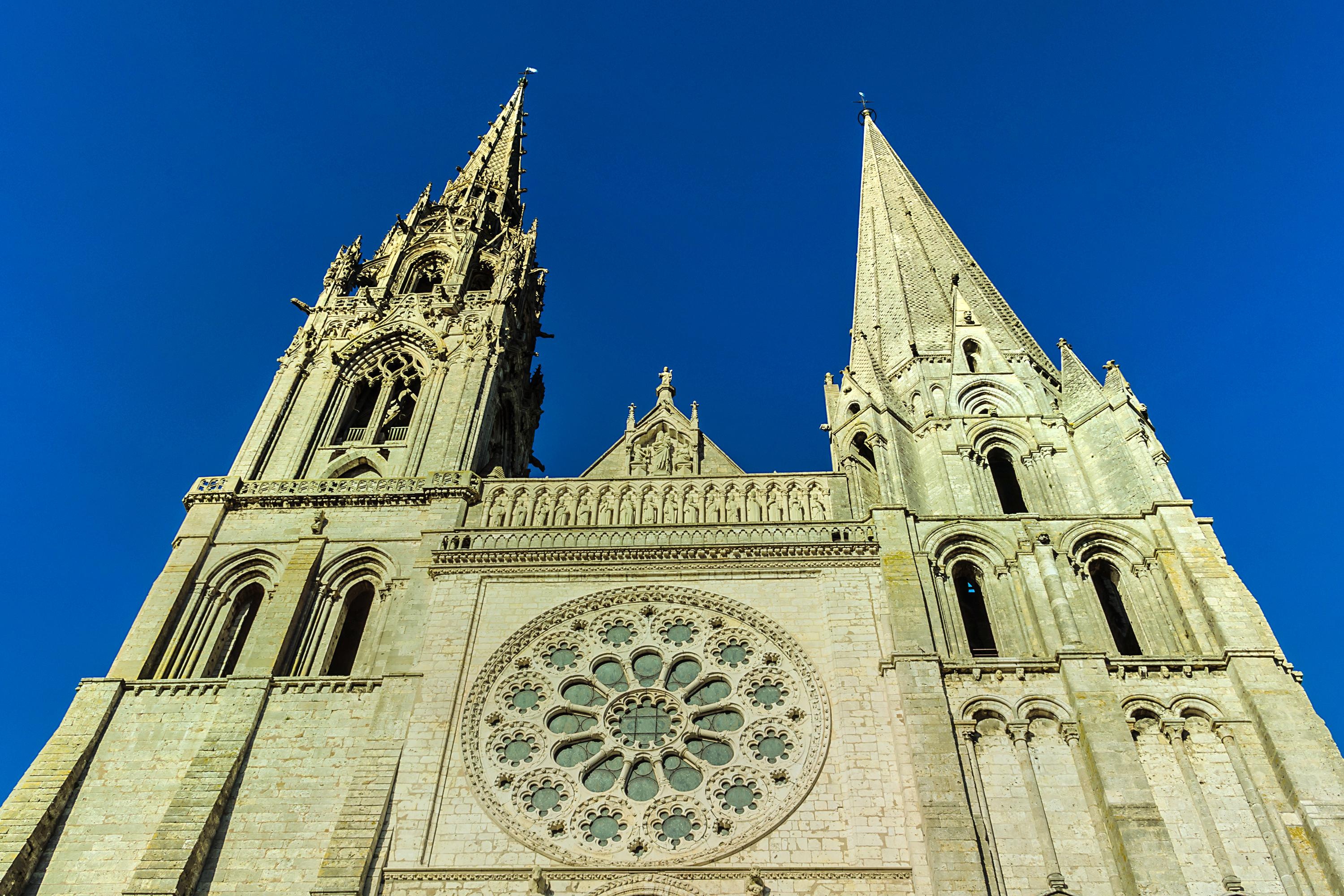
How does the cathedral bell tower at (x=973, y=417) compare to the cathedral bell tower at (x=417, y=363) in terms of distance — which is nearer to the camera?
the cathedral bell tower at (x=973, y=417)

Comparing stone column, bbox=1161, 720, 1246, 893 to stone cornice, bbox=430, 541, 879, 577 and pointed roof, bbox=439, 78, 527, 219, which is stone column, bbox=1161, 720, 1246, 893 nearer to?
stone cornice, bbox=430, 541, 879, 577

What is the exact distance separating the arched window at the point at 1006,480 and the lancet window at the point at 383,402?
11484 millimetres

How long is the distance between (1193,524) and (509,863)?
1156 centimetres

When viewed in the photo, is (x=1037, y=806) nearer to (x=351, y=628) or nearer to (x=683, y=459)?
(x=683, y=459)

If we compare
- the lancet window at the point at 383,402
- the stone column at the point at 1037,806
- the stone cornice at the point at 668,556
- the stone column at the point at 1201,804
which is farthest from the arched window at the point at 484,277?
the stone column at the point at 1201,804

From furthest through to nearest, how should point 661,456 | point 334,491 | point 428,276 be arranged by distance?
point 428,276 → point 661,456 → point 334,491

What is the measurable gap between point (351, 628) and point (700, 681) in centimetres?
657

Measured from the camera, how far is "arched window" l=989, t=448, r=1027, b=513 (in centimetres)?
2081

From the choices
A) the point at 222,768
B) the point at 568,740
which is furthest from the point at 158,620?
the point at 568,740

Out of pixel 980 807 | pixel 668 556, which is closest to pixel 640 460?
pixel 668 556

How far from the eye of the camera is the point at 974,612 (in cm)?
2025

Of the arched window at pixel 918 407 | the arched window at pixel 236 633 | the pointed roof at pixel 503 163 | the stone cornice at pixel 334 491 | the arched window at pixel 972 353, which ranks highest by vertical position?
the pointed roof at pixel 503 163

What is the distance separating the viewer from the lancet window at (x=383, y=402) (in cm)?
2220

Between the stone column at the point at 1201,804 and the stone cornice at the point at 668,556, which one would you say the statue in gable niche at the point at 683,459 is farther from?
the stone column at the point at 1201,804
